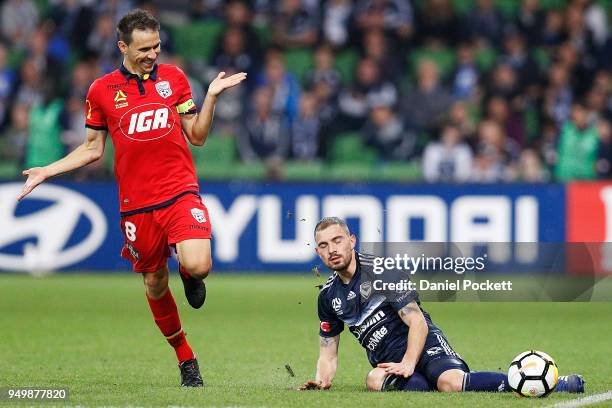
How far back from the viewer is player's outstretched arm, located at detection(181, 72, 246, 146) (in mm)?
7523

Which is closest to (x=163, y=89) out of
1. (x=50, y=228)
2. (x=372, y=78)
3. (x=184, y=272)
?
(x=184, y=272)

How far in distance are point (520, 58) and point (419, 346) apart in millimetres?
11751

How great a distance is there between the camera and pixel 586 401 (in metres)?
6.82

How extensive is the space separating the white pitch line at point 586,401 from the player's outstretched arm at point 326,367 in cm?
139

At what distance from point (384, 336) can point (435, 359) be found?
0.33 m

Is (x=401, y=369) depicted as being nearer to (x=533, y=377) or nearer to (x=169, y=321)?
(x=533, y=377)

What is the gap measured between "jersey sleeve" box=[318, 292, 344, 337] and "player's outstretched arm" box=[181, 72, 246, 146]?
1221 millimetres

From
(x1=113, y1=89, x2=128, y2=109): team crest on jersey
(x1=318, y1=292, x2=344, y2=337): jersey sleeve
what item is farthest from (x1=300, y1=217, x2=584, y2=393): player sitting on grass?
(x1=113, y1=89, x2=128, y2=109): team crest on jersey

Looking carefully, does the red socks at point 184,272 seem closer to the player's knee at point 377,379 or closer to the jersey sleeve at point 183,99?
the jersey sleeve at point 183,99

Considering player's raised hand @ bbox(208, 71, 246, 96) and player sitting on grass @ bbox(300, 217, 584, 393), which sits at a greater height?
player's raised hand @ bbox(208, 71, 246, 96)

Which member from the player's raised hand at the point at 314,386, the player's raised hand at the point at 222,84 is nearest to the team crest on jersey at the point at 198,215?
the player's raised hand at the point at 222,84

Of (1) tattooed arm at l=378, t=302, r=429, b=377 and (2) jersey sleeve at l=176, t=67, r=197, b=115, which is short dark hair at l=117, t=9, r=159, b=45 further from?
(1) tattooed arm at l=378, t=302, r=429, b=377

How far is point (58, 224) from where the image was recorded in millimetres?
15562

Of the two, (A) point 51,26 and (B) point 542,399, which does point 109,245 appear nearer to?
(A) point 51,26
